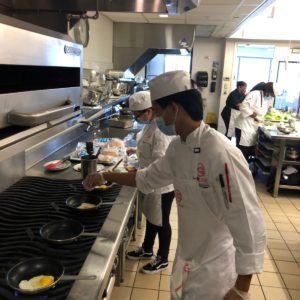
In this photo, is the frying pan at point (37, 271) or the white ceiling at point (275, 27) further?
the white ceiling at point (275, 27)

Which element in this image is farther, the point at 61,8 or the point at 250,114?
the point at 250,114

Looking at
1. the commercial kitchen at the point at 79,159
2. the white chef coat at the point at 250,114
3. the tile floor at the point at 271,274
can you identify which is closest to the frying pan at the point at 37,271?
the commercial kitchen at the point at 79,159

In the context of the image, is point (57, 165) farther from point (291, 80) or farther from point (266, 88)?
point (291, 80)

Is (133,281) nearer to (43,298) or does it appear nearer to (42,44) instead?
(43,298)

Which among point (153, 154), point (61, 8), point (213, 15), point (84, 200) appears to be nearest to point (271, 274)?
point (153, 154)

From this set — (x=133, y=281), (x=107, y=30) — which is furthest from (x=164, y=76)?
(x=107, y=30)

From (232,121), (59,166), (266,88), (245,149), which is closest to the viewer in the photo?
(59,166)

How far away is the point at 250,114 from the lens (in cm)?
513

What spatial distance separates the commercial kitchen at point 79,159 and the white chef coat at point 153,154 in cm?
14

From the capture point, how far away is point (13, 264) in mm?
1113

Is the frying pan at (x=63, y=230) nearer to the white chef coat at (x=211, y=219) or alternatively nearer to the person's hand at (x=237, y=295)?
the white chef coat at (x=211, y=219)

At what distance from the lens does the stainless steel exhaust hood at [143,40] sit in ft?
18.8

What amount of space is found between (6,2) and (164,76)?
3.92ft

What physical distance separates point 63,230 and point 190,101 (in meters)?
0.75
